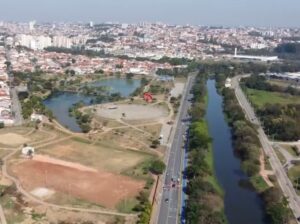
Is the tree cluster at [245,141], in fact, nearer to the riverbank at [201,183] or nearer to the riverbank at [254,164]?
the riverbank at [254,164]

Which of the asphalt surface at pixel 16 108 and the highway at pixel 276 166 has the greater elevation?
the highway at pixel 276 166

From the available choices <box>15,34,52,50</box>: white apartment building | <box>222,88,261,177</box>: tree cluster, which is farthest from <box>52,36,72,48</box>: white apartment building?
<box>222,88,261,177</box>: tree cluster

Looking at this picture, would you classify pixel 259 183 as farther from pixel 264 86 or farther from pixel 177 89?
pixel 264 86

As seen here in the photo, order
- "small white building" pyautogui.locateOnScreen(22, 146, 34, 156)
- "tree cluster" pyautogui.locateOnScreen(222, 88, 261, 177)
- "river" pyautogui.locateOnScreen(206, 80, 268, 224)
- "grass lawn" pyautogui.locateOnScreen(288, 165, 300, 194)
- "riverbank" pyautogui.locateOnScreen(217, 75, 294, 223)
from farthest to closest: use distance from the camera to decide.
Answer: "small white building" pyautogui.locateOnScreen(22, 146, 34, 156) → "tree cluster" pyautogui.locateOnScreen(222, 88, 261, 177) → "grass lawn" pyautogui.locateOnScreen(288, 165, 300, 194) → "river" pyautogui.locateOnScreen(206, 80, 268, 224) → "riverbank" pyautogui.locateOnScreen(217, 75, 294, 223)

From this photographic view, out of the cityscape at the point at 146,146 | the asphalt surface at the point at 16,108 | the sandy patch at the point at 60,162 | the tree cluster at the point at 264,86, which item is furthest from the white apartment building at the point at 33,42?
the sandy patch at the point at 60,162

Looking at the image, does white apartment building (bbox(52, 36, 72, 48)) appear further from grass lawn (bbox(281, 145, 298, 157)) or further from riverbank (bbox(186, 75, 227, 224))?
grass lawn (bbox(281, 145, 298, 157))

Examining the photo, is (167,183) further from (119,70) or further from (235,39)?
(235,39)
